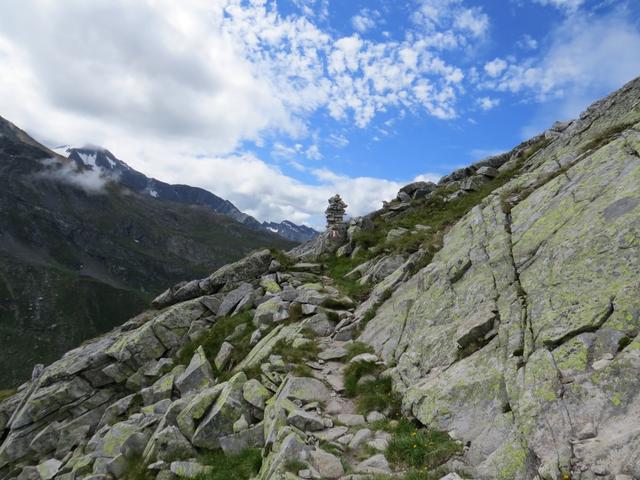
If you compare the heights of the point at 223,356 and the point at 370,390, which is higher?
the point at 370,390

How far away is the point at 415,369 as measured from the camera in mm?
14586

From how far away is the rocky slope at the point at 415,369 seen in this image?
30.8ft

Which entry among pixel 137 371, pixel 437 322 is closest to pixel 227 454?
pixel 437 322

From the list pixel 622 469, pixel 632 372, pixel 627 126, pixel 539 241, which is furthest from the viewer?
pixel 627 126

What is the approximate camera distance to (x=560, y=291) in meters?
12.4

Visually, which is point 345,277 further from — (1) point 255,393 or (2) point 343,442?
(2) point 343,442

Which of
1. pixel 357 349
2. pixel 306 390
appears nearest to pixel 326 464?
pixel 306 390

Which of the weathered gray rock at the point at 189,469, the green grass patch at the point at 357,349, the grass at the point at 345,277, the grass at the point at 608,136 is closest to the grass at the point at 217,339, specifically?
the grass at the point at 345,277

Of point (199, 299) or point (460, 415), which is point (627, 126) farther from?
point (199, 299)

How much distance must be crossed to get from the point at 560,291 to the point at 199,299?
25853mm

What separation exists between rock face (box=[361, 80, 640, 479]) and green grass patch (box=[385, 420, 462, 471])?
395mm

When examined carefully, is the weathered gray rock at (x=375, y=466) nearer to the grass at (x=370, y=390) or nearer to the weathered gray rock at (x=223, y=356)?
the grass at (x=370, y=390)

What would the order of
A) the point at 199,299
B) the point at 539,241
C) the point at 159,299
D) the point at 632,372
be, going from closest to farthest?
the point at 632,372 < the point at 539,241 < the point at 199,299 < the point at 159,299

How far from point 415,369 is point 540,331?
15.4ft
